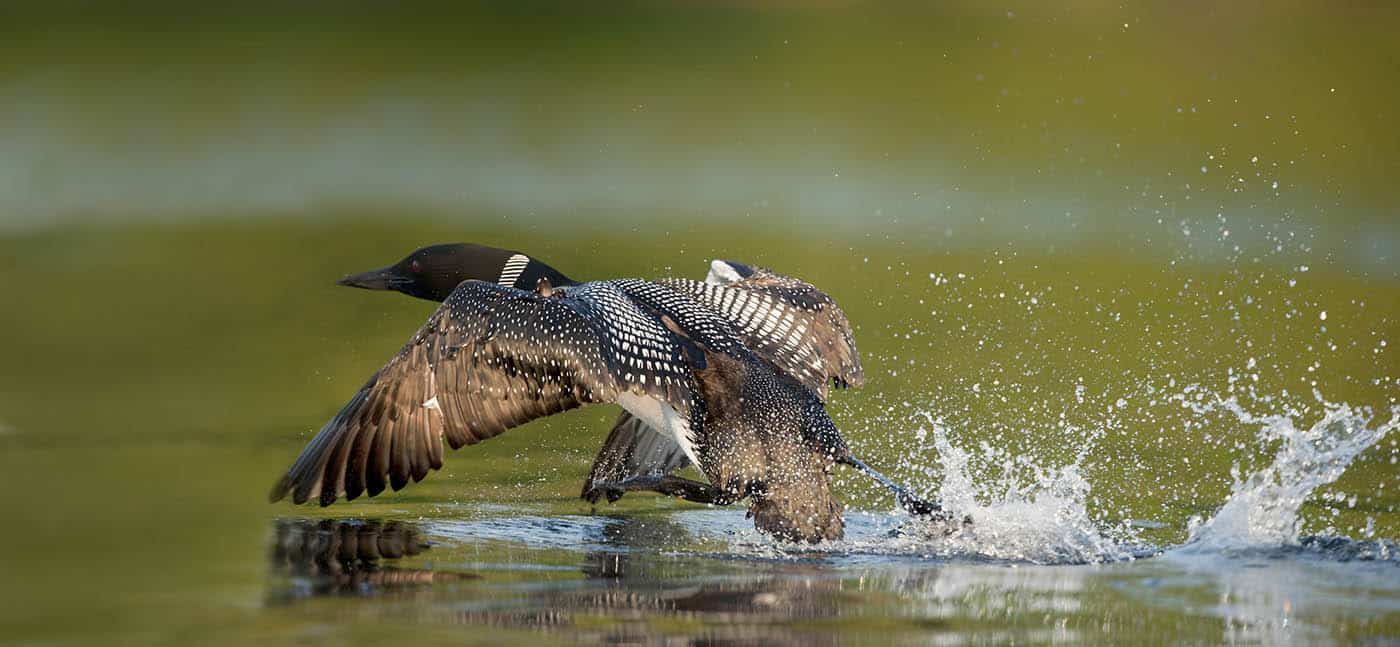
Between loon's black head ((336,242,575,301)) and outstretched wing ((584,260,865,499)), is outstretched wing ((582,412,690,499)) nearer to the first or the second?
outstretched wing ((584,260,865,499))

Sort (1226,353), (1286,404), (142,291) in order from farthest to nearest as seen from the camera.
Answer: (142,291)
(1226,353)
(1286,404)

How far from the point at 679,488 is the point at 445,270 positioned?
2053 mm

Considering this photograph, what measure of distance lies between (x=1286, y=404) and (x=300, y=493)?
15.7 feet

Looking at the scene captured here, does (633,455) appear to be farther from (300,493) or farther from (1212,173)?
(1212,173)

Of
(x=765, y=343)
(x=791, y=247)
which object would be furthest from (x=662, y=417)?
(x=791, y=247)

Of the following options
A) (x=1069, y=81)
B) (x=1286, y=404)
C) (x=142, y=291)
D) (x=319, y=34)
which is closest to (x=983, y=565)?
(x=1286, y=404)

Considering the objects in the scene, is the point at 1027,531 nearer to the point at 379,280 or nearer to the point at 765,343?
the point at 765,343

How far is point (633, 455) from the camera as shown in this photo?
702 cm

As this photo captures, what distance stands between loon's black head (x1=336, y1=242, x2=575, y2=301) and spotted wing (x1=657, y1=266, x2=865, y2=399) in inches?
31.7

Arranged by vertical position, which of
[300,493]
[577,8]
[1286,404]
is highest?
[577,8]

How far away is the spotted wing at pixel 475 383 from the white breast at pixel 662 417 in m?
0.12

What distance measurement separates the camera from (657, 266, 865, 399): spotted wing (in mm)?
6805

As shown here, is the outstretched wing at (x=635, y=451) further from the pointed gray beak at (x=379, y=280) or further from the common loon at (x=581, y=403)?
the pointed gray beak at (x=379, y=280)

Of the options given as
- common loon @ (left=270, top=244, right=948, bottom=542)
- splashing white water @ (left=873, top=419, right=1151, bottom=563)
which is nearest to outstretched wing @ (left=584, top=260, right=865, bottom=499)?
common loon @ (left=270, top=244, right=948, bottom=542)
